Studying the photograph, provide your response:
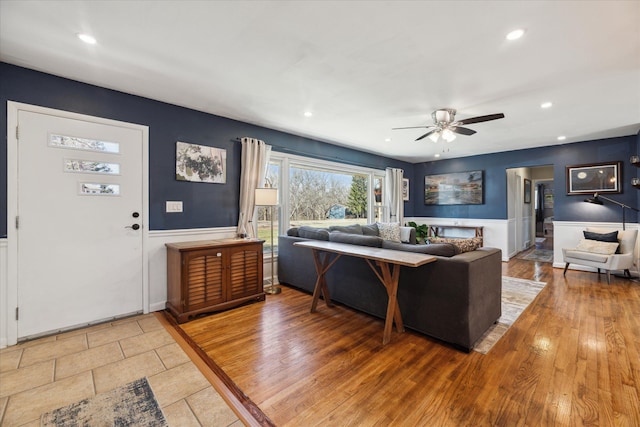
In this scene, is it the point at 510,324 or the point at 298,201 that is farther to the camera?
the point at 298,201

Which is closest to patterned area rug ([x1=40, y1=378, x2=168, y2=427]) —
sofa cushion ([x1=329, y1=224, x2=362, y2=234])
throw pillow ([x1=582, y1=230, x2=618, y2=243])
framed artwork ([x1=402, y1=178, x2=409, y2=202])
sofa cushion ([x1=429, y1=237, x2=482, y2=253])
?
sofa cushion ([x1=429, y1=237, x2=482, y2=253])

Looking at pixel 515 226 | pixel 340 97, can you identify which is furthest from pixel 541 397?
pixel 515 226

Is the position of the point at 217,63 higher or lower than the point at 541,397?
higher

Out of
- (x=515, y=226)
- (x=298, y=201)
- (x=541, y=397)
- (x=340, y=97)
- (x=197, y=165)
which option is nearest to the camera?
(x=541, y=397)

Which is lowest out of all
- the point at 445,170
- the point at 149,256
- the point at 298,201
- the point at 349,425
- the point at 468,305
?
the point at 349,425

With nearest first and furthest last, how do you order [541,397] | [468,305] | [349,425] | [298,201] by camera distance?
[349,425]
[541,397]
[468,305]
[298,201]

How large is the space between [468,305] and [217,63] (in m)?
3.01

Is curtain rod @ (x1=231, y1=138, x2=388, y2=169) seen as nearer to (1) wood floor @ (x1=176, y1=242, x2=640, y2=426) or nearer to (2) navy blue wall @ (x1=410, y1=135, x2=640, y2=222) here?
(2) navy blue wall @ (x1=410, y1=135, x2=640, y2=222)

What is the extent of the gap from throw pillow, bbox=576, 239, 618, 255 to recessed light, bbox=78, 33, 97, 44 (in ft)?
23.3

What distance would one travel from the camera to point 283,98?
10.6 feet

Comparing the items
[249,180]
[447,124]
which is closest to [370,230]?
[447,124]

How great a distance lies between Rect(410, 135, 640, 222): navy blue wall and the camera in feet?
16.1

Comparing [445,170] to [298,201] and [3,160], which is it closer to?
[298,201]

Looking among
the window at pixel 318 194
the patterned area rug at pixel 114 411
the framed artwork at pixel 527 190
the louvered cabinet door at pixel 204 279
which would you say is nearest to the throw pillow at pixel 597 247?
the framed artwork at pixel 527 190
